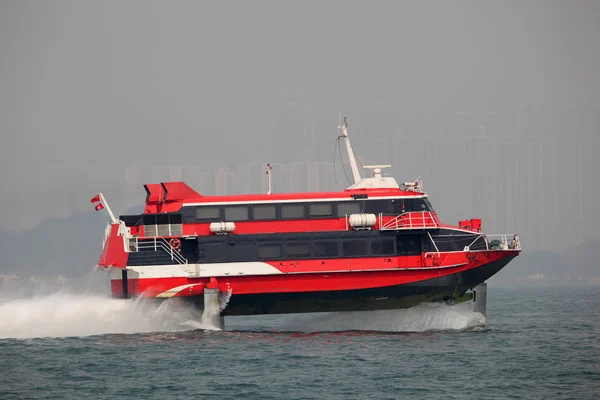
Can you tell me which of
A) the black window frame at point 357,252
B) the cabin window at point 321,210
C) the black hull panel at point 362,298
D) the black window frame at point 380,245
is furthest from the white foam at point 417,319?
the cabin window at point 321,210

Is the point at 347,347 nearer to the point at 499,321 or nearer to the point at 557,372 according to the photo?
the point at 557,372

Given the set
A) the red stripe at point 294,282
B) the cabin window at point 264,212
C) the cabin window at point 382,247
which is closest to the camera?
the red stripe at point 294,282

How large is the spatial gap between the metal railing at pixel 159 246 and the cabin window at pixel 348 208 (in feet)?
24.3

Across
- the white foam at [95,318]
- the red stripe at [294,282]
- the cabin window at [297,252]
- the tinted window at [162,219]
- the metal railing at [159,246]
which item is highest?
the tinted window at [162,219]

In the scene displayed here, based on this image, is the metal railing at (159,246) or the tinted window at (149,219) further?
the tinted window at (149,219)

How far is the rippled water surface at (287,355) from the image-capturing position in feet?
96.5

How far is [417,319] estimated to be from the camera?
42.0 metres

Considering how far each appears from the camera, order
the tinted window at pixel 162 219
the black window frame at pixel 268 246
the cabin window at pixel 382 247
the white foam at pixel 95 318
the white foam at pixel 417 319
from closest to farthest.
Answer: the white foam at pixel 95 318, the black window frame at pixel 268 246, the cabin window at pixel 382 247, the tinted window at pixel 162 219, the white foam at pixel 417 319

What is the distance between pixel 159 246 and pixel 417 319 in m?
12.3

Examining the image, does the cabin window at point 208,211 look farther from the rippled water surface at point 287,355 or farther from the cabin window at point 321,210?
the rippled water surface at point 287,355

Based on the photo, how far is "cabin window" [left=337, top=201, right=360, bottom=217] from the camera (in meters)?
42.0

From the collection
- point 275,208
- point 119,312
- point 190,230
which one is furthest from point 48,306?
point 275,208

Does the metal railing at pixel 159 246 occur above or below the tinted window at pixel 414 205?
below

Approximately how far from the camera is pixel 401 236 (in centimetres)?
4162
